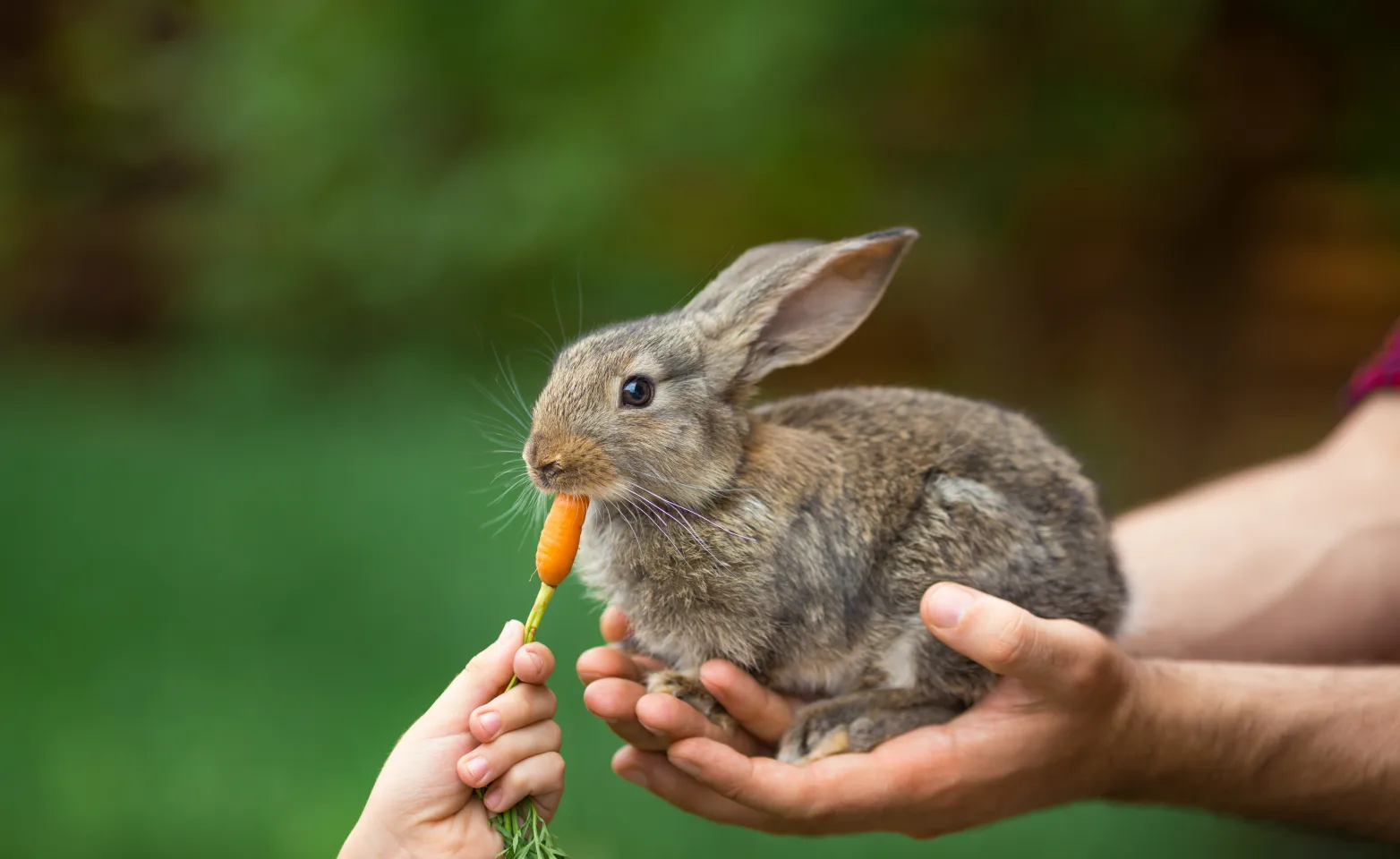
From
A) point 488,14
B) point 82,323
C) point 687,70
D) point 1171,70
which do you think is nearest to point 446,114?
point 488,14

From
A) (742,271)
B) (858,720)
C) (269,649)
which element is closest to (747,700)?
(858,720)

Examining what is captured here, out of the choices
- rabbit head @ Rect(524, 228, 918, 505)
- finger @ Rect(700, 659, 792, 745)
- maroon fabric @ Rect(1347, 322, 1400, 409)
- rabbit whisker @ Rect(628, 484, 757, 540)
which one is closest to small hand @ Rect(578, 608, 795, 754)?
finger @ Rect(700, 659, 792, 745)

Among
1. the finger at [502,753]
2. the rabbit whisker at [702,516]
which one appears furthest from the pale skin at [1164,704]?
the rabbit whisker at [702,516]

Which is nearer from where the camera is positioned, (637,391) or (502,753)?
(502,753)

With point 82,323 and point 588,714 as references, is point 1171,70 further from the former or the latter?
point 82,323

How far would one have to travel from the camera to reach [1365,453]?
3.84 m

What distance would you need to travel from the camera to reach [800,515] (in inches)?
104

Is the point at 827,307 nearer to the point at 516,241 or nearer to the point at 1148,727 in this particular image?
the point at 1148,727

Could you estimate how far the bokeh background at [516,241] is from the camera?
17.8 feet

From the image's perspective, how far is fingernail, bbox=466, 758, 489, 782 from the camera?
89.7 inches

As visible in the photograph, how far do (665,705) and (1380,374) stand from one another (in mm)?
2590

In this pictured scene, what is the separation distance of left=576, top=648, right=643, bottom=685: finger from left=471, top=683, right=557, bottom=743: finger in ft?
0.77

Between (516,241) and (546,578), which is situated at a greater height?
(516,241)

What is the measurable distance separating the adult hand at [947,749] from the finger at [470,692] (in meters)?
0.24
